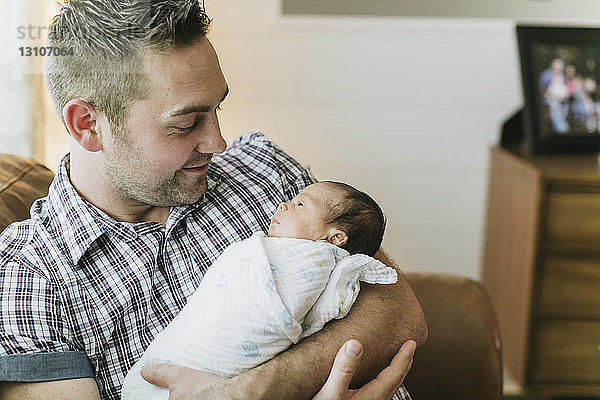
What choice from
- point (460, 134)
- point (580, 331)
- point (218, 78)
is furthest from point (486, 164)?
point (218, 78)

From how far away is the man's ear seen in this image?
1291 millimetres

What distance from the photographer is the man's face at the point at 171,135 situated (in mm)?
1257

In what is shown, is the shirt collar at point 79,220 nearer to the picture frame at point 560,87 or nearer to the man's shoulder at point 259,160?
the man's shoulder at point 259,160

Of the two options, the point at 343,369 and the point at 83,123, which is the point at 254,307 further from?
the point at 83,123

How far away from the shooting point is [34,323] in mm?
1181

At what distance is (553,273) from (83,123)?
167 centimetres

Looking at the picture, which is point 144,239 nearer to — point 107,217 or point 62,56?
point 107,217

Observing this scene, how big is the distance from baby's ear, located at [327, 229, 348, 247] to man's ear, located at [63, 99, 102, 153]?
0.43 meters

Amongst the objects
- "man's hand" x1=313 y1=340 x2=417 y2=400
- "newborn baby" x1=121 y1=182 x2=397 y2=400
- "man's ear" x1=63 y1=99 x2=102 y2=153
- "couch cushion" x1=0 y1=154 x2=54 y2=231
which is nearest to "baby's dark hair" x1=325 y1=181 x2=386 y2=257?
"newborn baby" x1=121 y1=182 x2=397 y2=400

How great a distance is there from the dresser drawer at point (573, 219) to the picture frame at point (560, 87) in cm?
23

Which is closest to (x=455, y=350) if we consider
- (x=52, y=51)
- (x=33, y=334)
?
(x=33, y=334)

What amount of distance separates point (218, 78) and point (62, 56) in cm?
27

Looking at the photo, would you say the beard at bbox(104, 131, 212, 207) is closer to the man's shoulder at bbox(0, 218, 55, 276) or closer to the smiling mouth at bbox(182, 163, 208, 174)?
the smiling mouth at bbox(182, 163, 208, 174)

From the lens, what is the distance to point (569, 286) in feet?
8.00
